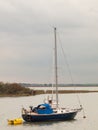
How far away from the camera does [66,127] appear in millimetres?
54688

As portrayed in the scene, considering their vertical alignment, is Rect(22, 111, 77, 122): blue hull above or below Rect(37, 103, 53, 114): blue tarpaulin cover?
below

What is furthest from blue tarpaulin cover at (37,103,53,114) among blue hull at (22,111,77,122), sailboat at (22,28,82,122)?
blue hull at (22,111,77,122)

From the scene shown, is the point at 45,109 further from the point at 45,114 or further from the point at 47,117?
the point at 47,117

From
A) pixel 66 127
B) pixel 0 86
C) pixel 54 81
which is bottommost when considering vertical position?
pixel 66 127

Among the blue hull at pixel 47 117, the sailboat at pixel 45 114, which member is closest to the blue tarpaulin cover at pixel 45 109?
the sailboat at pixel 45 114

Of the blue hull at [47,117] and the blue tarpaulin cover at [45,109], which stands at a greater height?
the blue tarpaulin cover at [45,109]

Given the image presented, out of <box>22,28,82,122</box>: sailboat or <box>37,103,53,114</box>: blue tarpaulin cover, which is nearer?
<box>22,28,82,122</box>: sailboat

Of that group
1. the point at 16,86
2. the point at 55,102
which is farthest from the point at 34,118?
the point at 16,86

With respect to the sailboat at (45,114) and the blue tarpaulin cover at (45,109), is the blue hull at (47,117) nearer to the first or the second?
the sailboat at (45,114)

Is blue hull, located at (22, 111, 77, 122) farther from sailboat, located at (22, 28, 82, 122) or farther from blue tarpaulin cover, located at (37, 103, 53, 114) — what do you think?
blue tarpaulin cover, located at (37, 103, 53, 114)

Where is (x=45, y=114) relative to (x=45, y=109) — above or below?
below

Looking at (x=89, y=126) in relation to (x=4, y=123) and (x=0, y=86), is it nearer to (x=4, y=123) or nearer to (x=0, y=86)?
(x=4, y=123)

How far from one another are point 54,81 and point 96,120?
819cm

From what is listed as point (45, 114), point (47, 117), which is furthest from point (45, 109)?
point (47, 117)
